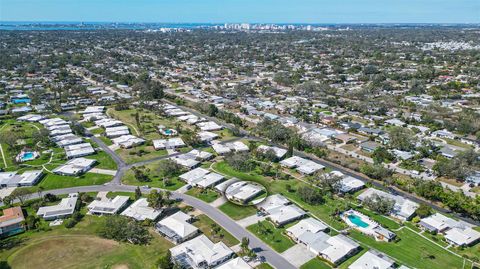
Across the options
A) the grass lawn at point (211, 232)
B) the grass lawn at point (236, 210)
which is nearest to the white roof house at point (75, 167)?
the grass lawn at point (211, 232)

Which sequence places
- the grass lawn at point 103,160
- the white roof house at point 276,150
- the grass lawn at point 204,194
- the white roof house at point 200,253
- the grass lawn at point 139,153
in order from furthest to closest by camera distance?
the white roof house at point 276,150 < the grass lawn at point 139,153 < the grass lawn at point 103,160 < the grass lawn at point 204,194 < the white roof house at point 200,253

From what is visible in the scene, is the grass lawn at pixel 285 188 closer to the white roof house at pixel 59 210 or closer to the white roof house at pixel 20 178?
the white roof house at pixel 59 210

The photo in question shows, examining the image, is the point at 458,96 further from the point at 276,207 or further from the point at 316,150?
the point at 276,207

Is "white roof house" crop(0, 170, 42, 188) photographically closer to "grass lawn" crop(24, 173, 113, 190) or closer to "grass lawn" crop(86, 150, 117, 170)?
"grass lawn" crop(24, 173, 113, 190)

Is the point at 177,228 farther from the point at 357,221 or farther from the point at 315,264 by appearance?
the point at 357,221

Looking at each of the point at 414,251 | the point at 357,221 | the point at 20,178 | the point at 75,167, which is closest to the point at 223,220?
the point at 357,221

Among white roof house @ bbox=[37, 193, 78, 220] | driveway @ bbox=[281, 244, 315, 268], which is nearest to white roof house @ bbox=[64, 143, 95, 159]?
white roof house @ bbox=[37, 193, 78, 220]

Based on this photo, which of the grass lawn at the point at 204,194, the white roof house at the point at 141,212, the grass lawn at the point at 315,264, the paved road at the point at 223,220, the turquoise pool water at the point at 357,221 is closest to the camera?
the grass lawn at the point at 315,264

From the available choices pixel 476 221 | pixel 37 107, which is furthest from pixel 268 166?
pixel 37 107
